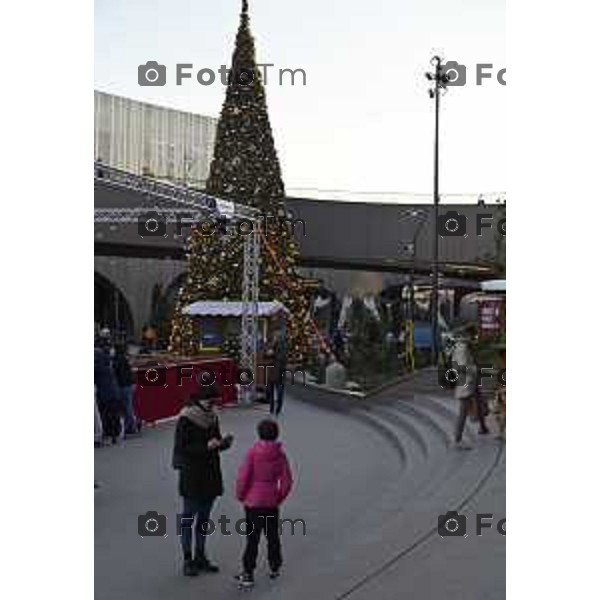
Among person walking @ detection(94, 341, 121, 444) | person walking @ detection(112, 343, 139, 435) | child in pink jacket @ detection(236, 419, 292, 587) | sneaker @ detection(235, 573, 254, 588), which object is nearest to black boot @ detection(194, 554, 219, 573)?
sneaker @ detection(235, 573, 254, 588)

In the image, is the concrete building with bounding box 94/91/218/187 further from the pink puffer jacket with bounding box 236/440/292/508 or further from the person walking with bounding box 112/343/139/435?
the pink puffer jacket with bounding box 236/440/292/508

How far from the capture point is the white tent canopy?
1903 cm

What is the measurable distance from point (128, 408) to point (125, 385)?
1.36 ft

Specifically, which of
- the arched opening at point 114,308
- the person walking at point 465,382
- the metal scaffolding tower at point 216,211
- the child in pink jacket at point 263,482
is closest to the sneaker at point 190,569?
the child in pink jacket at point 263,482

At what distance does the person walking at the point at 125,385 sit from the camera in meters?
11.6

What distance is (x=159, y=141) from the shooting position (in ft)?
84.7

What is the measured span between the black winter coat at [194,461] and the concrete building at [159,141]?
53.3 feet

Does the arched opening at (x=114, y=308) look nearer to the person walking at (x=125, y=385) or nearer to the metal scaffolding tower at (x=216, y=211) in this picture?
the metal scaffolding tower at (x=216, y=211)

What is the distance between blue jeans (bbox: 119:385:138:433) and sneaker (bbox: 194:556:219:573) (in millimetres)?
5333
